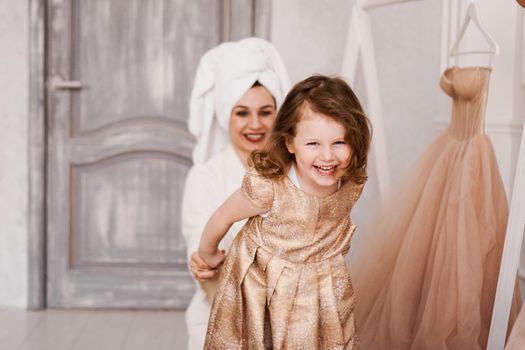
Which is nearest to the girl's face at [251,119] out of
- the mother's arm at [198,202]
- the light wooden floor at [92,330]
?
the mother's arm at [198,202]

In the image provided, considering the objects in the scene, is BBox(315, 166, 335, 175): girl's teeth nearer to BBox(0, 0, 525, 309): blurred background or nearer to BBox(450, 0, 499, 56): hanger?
BBox(450, 0, 499, 56): hanger

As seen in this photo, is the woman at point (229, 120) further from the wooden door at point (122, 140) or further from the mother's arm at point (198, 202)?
the wooden door at point (122, 140)

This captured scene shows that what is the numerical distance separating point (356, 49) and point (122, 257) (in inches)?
73.6

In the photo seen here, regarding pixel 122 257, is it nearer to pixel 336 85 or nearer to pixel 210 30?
pixel 210 30

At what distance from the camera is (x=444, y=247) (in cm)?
272

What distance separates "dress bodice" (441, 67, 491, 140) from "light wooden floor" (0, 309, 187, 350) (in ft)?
5.78

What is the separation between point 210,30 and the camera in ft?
14.8

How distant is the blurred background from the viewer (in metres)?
4.46

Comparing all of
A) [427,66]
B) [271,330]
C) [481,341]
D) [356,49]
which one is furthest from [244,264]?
[356,49]

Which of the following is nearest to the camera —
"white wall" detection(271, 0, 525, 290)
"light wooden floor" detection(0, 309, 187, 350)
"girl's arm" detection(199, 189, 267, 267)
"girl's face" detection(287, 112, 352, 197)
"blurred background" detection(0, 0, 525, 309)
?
"girl's face" detection(287, 112, 352, 197)

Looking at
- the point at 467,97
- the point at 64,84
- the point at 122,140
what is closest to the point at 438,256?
the point at 467,97

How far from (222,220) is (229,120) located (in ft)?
2.02

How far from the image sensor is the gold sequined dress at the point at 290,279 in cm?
211

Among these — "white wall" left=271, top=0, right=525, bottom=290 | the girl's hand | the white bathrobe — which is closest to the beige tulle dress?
"white wall" left=271, top=0, right=525, bottom=290
